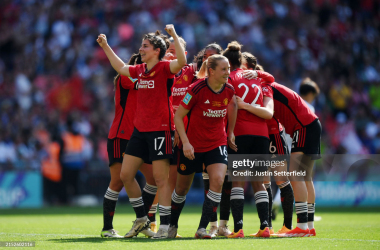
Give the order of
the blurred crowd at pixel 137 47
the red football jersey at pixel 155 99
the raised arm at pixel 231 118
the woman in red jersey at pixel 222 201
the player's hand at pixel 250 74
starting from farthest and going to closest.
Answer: the blurred crowd at pixel 137 47, the woman in red jersey at pixel 222 201, the player's hand at pixel 250 74, the raised arm at pixel 231 118, the red football jersey at pixel 155 99

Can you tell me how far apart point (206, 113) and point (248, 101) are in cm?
70

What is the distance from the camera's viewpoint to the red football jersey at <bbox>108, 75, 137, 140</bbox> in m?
7.04

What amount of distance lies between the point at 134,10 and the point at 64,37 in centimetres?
276

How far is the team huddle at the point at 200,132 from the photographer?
6484mm

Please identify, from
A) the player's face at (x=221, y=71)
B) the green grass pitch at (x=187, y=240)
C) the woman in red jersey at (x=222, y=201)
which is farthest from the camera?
the woman in red jersey at (x=222, y=201)

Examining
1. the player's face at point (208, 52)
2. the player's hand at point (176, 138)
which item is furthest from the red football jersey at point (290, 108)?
the player's hand at point (176, 138)

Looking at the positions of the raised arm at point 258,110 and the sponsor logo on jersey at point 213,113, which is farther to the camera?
the raised arm at point 258,110

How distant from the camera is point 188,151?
630 centimetres

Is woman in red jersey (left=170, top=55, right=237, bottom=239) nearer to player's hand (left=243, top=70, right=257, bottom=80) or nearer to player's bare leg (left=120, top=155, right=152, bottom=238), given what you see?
player's hand (left=243, top=70, right=257, bottom=80)

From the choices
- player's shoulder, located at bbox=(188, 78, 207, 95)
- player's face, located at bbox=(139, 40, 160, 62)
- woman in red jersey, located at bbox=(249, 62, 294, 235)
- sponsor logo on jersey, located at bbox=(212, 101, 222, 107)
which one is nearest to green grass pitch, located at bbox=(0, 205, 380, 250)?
woman in red jersey, located at bbox=(249, 62, 294, 235)

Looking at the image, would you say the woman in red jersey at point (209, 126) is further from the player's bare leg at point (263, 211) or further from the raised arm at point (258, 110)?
the player's bare leg at point (263, 211)

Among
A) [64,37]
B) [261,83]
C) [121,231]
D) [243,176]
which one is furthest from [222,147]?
[64,37]

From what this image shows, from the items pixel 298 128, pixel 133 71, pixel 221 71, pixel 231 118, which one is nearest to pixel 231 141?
pixel 231 118

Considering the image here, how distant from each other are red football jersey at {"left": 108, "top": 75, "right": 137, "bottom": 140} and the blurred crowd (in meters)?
9.12
